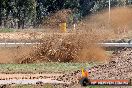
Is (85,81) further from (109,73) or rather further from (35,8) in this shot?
(35,8)

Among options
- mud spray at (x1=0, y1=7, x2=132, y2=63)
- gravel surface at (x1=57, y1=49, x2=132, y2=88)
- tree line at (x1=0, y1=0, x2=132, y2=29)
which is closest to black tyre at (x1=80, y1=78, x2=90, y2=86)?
gravel surface at (x1=57, y1=49, x2=132, y2=88)

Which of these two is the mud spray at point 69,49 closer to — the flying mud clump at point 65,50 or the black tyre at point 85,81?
the flying mud clump at point 65,50

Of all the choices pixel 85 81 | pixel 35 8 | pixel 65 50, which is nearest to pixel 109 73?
pixel 85 81

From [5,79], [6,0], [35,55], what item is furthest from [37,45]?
[6,0]

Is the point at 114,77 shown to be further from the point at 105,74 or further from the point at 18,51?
the point at 18,51

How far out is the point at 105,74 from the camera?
643 inches

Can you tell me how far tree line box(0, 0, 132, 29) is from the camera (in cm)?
7525

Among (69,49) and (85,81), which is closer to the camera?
(85,81)

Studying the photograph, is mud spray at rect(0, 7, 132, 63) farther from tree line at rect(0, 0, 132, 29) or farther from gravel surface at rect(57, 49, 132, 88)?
tree line at rect(0, 0, 132, 29)

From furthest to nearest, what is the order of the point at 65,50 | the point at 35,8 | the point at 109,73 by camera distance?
the point at 35,8
the point at 65,50
the point at 109,73

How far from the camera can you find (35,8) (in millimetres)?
79500

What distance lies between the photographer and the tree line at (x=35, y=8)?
7525cm

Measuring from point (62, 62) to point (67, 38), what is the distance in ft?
4.74

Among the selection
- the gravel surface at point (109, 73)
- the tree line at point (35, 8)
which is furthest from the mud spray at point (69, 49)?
the tree line at point (35, 8)
